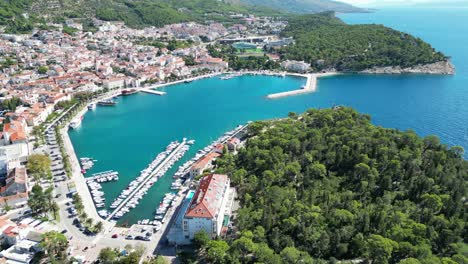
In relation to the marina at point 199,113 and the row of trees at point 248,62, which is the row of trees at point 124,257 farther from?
the row of trees at point 248,62

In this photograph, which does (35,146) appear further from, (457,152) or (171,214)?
(457,152)

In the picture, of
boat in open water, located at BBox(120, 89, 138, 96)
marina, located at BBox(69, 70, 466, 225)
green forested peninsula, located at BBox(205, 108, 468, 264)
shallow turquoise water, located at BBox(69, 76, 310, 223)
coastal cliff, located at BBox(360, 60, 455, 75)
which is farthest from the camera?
coastal cliff, located at BBox(360, 60, 455, 75)

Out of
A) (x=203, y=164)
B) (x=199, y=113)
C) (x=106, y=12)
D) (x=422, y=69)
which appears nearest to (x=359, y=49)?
(x=422, y=69)

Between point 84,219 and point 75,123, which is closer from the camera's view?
point 84,219

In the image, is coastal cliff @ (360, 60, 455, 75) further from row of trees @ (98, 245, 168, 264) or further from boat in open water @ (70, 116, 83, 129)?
row of trees @ (98, 245, 168, 264)

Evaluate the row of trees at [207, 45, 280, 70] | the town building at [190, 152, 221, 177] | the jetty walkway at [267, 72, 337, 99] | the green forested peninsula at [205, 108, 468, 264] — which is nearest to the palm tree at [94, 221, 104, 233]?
the green forested peninsula at [205, 108, 468, 264]

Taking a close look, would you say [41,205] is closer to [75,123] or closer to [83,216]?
[83,216]

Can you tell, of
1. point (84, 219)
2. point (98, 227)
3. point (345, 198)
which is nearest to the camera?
point (98, 227)

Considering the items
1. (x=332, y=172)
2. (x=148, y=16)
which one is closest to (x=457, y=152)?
(x=332, y=172)
